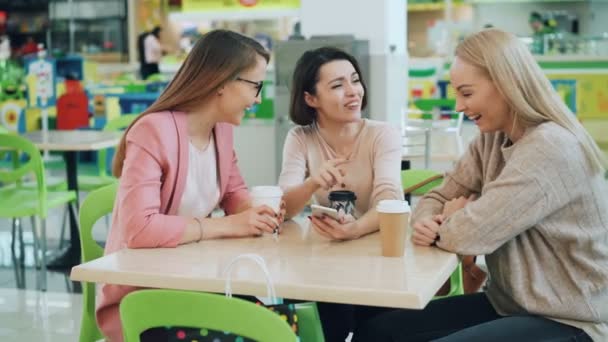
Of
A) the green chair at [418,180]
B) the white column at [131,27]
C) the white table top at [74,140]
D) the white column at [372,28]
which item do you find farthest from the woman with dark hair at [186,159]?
the white column at [131,27]

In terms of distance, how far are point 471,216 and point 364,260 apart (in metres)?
0.29

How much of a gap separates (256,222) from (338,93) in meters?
0.65

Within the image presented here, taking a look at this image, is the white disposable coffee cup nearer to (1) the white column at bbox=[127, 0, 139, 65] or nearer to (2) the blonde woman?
(2) the blonde woman

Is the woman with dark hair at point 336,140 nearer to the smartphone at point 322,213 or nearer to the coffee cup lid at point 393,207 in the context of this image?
the smartphone at point 322,213

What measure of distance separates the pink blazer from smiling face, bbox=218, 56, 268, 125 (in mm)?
128

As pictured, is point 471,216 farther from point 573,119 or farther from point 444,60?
point 444,60

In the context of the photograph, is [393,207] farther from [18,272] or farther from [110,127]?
[110,127]

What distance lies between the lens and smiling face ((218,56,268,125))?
100 inches

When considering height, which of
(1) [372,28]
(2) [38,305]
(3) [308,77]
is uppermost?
(1) [372,28]

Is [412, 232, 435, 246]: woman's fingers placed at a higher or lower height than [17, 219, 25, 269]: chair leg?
higher

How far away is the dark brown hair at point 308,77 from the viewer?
2945 mm

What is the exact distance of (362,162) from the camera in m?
2.84

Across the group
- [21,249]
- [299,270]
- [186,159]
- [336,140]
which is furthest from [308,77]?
[21,249]

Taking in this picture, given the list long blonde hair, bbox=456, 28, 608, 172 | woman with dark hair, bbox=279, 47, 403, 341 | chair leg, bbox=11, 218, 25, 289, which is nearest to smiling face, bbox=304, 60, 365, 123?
woman with dark hair, bbox=279, 47, 403, 341
